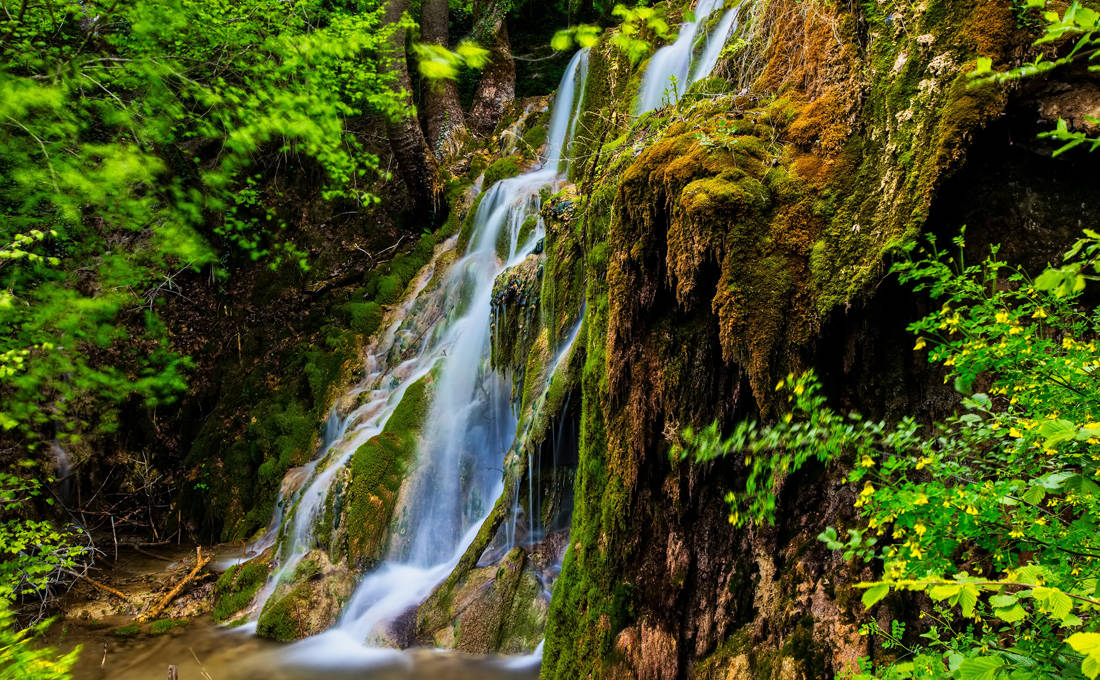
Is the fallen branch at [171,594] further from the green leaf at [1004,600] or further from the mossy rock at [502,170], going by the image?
the green leaf at [1004,600]

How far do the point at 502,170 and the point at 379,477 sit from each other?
21.4 feet

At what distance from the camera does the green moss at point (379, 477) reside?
688cm

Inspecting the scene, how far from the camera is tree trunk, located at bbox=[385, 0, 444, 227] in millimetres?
10898

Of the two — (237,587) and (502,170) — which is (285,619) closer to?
(237,587)

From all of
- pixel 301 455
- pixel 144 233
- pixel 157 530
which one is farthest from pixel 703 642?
pixel 144 233

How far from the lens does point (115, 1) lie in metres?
5.79

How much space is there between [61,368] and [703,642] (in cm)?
726

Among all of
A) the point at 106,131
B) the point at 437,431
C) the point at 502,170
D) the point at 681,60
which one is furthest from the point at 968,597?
the point at 106,131

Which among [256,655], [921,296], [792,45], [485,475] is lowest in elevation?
[256,655]

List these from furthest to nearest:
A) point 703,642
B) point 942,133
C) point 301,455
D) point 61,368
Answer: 1. point 301,455
2. point 61,368
3. point 703,642
4. point 942,133

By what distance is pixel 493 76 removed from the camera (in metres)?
14.4

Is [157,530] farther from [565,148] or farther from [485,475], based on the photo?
[565,148]

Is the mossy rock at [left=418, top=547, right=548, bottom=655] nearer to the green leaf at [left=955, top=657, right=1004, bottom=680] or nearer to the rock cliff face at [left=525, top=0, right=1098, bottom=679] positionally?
the rock cliff face at [left=525, top=0, right=1098, bottom=679]

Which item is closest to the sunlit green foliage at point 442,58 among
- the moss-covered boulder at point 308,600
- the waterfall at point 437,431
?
the waterfall at point 437,431
